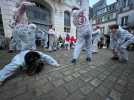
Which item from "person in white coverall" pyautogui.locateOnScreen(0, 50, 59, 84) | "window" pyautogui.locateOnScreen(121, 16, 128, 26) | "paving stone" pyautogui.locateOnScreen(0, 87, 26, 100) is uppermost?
"window" pyautogui.locateOnScreen(121, 16, 128, 26)

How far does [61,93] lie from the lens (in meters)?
1.26

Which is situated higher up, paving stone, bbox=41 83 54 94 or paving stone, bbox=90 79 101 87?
paving stone, bbox=90 79 101 87

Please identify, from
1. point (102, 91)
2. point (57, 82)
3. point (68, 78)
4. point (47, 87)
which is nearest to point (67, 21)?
point (68, 78)

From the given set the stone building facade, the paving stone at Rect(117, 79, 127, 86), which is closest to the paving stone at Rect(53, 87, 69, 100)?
the paving stone at Rect(117, 79, 127, 86)

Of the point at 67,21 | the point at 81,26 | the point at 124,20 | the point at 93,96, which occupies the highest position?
the point at 124,20

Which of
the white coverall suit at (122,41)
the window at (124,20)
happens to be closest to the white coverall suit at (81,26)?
the white coverall suit at (122,41)

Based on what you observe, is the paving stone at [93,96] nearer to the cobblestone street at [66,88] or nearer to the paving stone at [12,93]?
the cobblestone street at [66,88]

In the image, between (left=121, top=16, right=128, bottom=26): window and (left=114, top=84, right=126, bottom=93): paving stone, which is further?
(left=121, top=16, right=128, bottom=26): window

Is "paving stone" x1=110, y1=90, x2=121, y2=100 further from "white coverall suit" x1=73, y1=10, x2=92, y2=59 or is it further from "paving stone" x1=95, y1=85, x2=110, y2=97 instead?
"white coverall suit" x1=73, y1=10, x2=92, y2=59

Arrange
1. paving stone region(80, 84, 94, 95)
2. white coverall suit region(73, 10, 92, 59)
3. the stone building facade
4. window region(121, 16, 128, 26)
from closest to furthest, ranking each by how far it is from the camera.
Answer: paving stone region(80, 84, 94, 95), white coverall suit region(73, 10, 92, 59), the stone building facade, window region(121, 16, 128, 26)

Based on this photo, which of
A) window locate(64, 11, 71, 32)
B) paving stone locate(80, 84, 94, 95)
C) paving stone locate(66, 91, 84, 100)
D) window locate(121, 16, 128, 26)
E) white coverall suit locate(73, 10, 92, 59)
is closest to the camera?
paving stone locate(66, 91, 84, 100)

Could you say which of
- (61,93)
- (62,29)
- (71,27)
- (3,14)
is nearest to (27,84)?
(61,93)

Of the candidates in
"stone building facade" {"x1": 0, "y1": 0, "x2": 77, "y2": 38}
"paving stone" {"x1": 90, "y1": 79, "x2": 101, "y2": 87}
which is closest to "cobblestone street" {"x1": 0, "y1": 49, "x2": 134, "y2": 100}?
"paving stone" {"x1": 90, "y1": 79, "x2": 101, "y2": 87}

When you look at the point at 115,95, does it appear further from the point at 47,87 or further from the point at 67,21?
the point at 67,21
